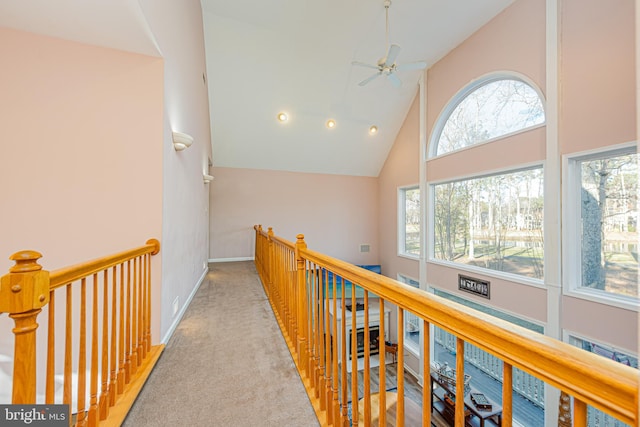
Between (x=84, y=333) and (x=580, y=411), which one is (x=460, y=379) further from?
(x=84, y=333)

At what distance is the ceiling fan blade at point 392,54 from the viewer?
3549mm

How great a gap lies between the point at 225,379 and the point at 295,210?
5387mm

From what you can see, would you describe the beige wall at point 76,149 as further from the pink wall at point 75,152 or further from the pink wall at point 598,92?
the pink wall at point 598,92

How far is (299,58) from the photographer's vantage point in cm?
466

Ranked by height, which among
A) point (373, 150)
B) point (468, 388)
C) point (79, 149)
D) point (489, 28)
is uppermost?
point (489, 28)

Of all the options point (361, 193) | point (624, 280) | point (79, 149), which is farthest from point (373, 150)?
point (79, 149)

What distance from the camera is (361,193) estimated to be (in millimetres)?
7633

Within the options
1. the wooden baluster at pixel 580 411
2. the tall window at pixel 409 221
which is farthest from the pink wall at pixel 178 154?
the tall window at pixel 409 221

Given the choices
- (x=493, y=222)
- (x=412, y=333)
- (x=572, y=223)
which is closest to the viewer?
(x=572, y=223)

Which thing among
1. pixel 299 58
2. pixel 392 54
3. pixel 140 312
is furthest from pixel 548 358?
pixel 299 58

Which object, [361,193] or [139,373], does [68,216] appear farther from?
[361,193]

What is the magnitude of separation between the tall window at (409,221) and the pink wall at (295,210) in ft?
3.64

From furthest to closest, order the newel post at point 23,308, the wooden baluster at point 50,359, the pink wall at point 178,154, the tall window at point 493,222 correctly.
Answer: the tall window at point 493,222
the pink wall at point 178,154
the wooden baluster at point 50,359
the newel post at point 23,308

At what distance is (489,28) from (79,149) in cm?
560
